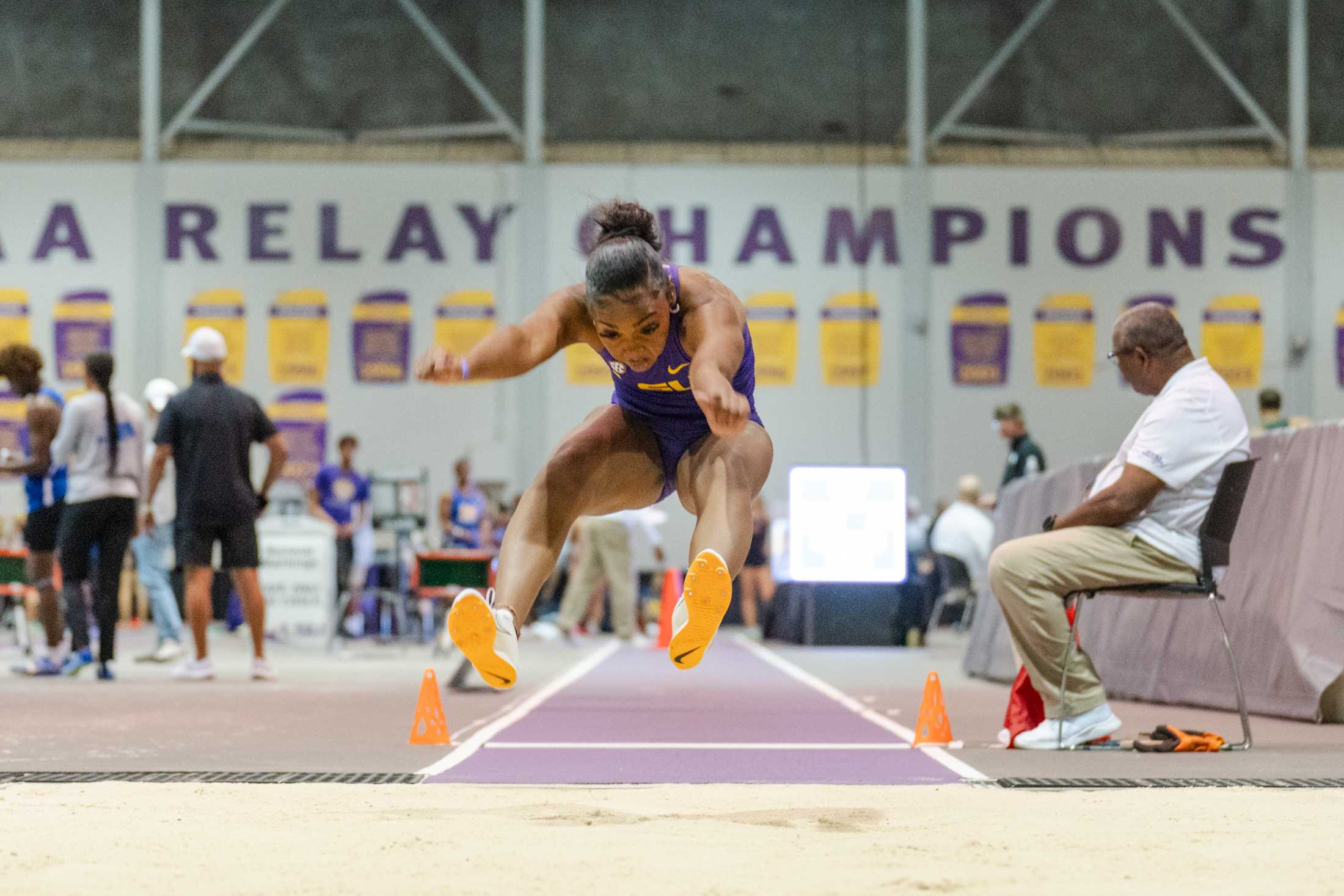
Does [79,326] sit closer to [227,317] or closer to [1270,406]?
[227,317]

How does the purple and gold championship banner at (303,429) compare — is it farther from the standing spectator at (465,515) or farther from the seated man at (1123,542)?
the seated man at (1123,542)

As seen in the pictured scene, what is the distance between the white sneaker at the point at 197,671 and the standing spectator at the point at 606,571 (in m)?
5.50

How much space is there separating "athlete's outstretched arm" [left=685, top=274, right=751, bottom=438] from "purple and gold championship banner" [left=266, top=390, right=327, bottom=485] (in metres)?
17.7

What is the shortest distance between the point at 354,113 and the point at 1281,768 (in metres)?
19.5

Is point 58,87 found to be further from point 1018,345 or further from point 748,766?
point 748,766

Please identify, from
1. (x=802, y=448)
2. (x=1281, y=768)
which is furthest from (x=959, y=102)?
(x=1281, y=768)

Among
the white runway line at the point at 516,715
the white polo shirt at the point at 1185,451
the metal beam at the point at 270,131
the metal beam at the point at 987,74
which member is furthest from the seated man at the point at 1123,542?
the metal beam at the point at 270,131

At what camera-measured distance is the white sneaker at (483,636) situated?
4160mm

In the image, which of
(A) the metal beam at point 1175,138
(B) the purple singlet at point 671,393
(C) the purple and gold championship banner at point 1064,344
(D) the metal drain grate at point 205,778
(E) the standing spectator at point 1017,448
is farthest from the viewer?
(A) the metal beam at point 1175,138

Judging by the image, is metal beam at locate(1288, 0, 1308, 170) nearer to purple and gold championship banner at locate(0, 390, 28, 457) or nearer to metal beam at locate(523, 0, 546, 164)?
metal beam at locate(523, 0, 546, 164)

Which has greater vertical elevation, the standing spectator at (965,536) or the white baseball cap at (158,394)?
the white baseball cap at (158,394)

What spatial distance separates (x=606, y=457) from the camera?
472cm

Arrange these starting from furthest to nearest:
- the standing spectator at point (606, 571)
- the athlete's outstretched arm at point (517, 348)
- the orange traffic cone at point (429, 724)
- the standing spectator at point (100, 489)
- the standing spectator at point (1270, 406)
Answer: the standing spectator at point (606, 571), the standing spectator at point (1270, 406), the standing spectator at point (100, 489), the orange traffic cone at point (429, 724), the athlete's outstretched arm at point (517, 348)

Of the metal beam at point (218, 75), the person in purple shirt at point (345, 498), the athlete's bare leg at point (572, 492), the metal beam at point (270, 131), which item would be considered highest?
the metal beam at point (218, 75)
